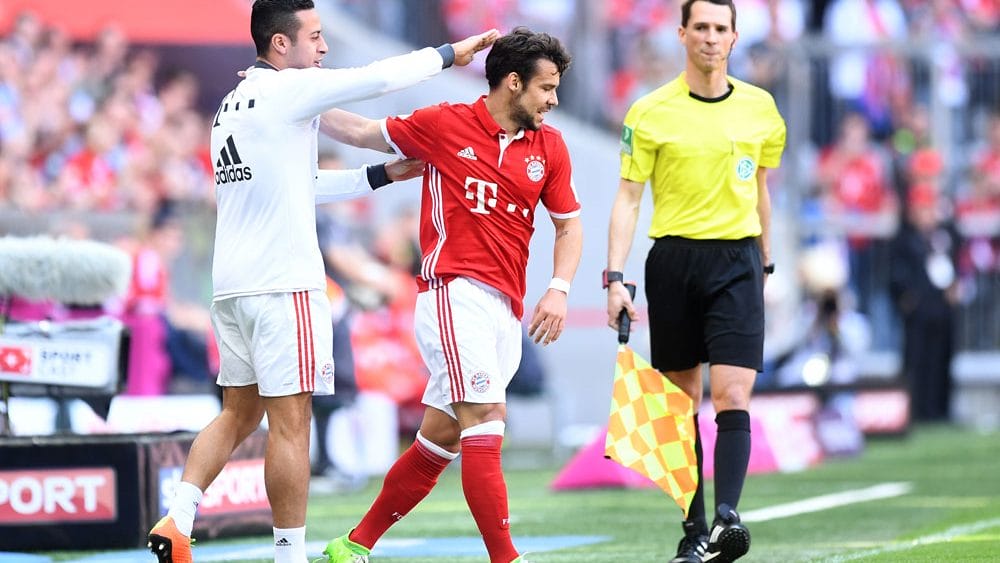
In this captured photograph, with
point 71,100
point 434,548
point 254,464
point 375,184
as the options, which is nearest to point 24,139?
point 71,100

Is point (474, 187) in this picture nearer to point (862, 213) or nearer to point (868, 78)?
point (862, 213)

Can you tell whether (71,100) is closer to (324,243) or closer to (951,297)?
(324,243)

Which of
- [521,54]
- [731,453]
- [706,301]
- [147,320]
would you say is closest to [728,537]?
[731,453]

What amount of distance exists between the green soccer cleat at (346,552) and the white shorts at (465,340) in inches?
26.3

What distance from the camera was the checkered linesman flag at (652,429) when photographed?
7.82m

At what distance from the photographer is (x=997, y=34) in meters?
20.7

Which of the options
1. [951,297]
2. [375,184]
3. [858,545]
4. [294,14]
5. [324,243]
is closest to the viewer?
[294,14]

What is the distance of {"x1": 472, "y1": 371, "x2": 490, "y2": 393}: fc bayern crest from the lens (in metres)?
6.80

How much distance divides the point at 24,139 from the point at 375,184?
9780 millimetres

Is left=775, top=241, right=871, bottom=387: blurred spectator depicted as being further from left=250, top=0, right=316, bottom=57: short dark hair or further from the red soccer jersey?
left=250, top=0, right=316, bottom=57: short dark hair

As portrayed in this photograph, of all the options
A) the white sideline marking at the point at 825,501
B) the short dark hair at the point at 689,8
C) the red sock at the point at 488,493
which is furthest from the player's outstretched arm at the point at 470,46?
the white sideline marking at the point at 825,501

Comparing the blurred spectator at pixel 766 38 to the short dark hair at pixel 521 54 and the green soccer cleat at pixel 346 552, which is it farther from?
the green soccer cleat at pixel 346 552

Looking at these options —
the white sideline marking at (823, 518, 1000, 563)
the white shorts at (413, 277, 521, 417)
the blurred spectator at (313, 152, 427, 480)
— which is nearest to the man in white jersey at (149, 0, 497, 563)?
the white shorts at (413, 277, 521, 417)

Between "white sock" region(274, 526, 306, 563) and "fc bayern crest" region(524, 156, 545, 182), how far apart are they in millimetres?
1557
